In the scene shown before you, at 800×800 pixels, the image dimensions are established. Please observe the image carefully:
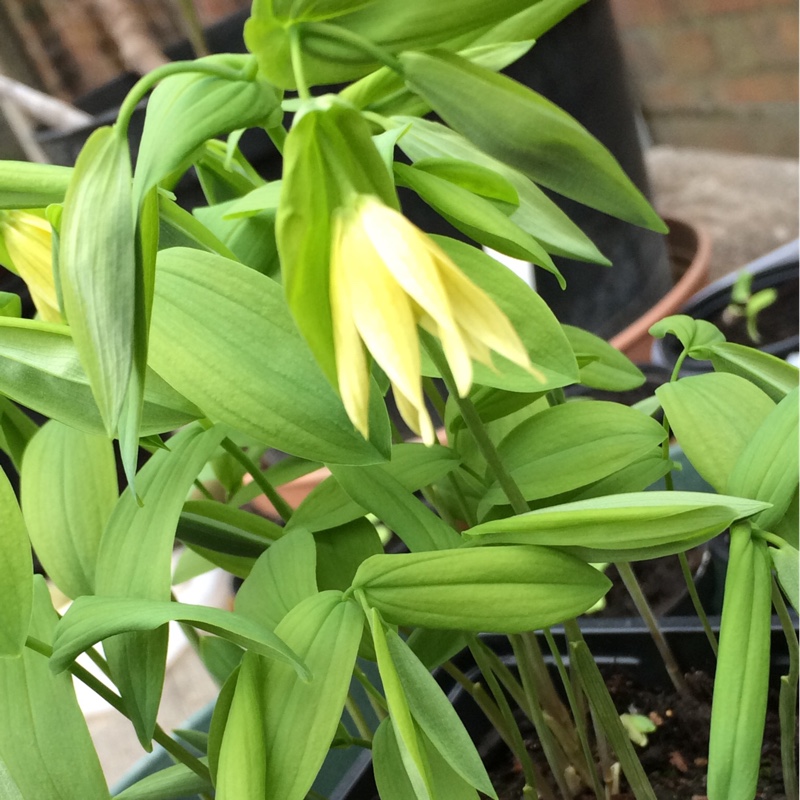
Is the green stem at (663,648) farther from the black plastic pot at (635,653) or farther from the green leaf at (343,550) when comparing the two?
the green leaf at (343,550)

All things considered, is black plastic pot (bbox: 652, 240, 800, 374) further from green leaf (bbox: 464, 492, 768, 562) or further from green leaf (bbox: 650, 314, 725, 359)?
green leaf (bbox: 464, 492, 768, 562)

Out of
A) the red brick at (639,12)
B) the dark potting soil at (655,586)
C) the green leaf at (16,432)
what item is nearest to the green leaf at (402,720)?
the green leaf at (16,432)

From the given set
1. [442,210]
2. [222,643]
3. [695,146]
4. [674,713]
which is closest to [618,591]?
[674,713]

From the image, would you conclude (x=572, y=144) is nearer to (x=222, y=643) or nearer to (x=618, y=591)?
(x=222, y=643)

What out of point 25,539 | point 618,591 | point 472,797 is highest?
point 25,539

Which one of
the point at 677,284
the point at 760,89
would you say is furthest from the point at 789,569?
the point at 760,89

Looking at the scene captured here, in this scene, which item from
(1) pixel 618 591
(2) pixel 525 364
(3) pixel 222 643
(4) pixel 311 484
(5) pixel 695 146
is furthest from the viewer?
(5) pixel 695 146

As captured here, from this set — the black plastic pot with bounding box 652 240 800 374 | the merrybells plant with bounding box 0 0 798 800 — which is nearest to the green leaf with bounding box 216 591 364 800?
the merrybells plant with bounding box 0 0 798 800
